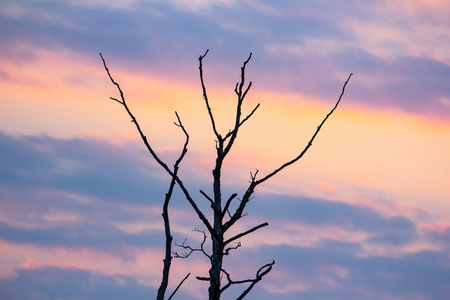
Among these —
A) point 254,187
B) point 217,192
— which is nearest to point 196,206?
point 217,192

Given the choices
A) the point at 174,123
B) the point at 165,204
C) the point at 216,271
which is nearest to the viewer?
the point at 165,204

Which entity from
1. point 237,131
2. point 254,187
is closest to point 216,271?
point 254,187

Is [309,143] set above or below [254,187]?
above

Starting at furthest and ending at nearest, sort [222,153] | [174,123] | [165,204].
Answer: [174,123] < [222,153] < [165,204]

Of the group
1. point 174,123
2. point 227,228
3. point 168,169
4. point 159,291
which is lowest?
point 159,291

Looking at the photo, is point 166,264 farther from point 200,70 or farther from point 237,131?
point 200,70

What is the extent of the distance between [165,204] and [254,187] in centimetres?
156

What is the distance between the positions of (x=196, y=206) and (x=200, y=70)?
1.71 m

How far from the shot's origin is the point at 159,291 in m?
5.71

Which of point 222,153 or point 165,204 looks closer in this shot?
point 165,204

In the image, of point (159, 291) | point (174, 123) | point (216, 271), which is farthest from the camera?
point (174, 123)

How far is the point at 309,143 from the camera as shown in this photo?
25.6 feet

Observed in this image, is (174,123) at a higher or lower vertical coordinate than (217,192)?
higher

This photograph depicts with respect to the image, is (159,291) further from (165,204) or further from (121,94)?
(121,94)
